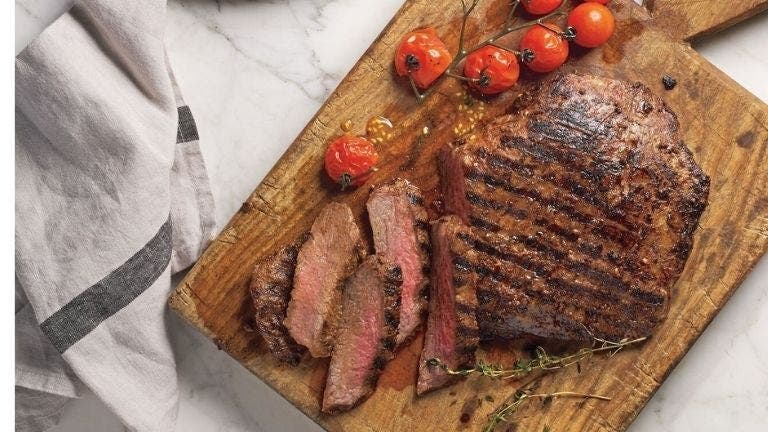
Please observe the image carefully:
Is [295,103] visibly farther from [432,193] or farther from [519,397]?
[519,397]

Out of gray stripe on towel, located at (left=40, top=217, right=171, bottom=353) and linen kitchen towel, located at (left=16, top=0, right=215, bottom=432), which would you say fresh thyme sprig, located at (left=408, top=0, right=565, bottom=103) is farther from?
gray stripe on towel, located at (left=40, top=217, right=171, bottom=353)

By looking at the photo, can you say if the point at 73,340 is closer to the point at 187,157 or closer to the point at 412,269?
the point at 187,157

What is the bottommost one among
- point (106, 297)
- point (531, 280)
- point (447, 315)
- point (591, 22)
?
point (106, 297)

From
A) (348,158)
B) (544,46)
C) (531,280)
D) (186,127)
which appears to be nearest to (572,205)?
(531,280)

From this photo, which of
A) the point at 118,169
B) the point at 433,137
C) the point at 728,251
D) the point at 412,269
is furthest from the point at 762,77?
the point at 118,169

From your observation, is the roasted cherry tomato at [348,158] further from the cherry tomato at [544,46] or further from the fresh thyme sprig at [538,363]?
the fresh thyme sprig at [538,363]

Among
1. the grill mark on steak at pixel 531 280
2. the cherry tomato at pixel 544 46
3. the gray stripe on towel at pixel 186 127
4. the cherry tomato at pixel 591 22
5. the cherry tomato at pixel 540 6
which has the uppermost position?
the cherry tomato at pixel 591 22

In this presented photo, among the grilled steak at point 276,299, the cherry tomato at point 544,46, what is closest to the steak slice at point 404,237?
the grilled steak at point 276,299
